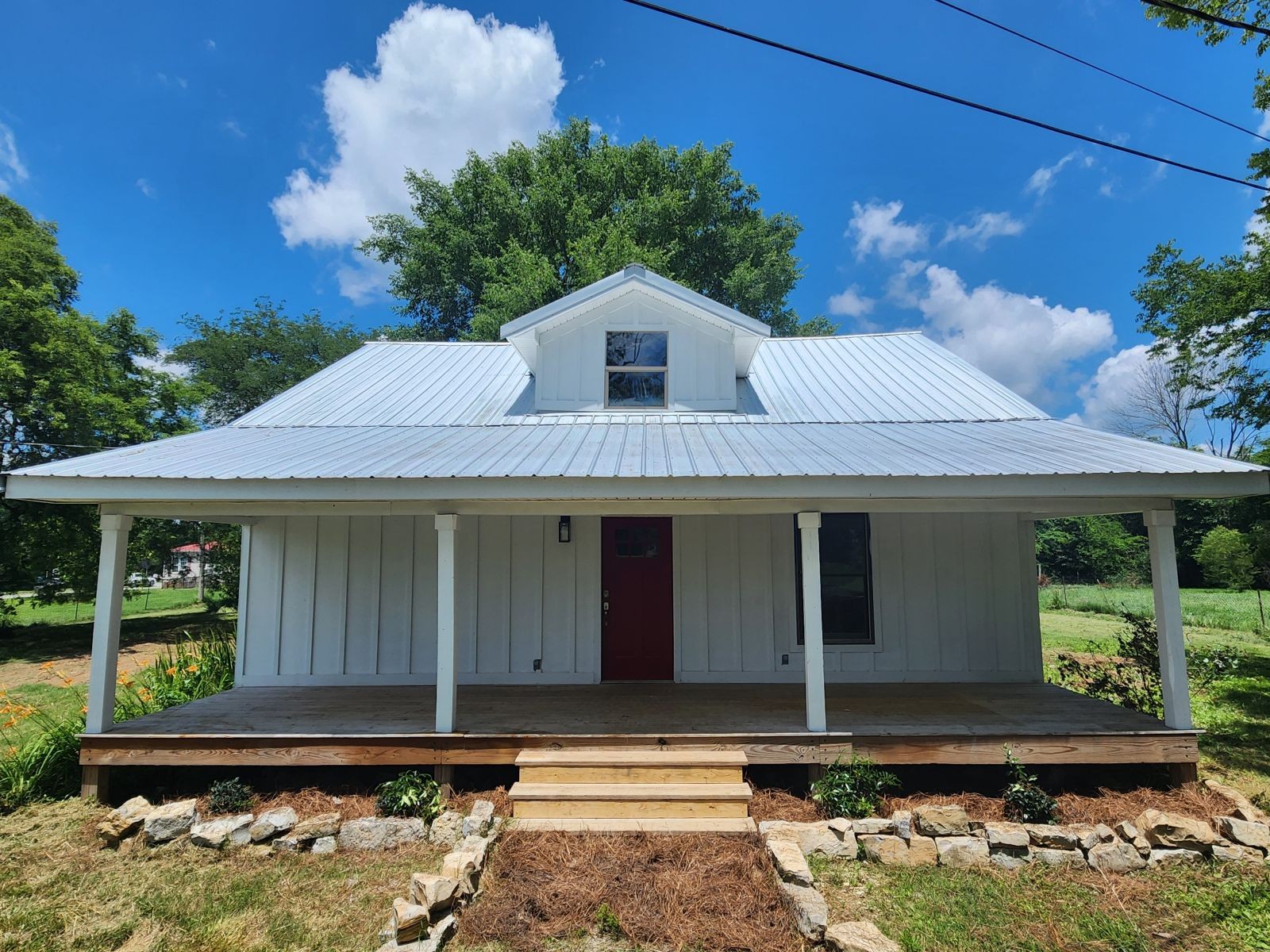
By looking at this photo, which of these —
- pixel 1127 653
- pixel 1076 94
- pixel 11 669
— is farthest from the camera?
pixel 11 669

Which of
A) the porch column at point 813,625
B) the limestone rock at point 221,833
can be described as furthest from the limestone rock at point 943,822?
the limestone rock at point 221,833

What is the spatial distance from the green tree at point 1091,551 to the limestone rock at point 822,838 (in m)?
29.6

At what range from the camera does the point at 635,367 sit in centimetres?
890

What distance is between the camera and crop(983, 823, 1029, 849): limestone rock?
4434 millimetres

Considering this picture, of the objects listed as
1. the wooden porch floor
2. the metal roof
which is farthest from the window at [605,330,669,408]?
the wooden porch floor

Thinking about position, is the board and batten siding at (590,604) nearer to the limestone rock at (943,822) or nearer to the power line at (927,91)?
the limestone rock at (943,822)

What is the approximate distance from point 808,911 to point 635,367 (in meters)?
6.82

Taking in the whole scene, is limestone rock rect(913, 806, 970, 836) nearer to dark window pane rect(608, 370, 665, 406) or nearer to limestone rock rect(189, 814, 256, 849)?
limestone rock rect(189, 814, 256, 849)

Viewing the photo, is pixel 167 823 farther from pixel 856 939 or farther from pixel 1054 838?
pixel 1054 838

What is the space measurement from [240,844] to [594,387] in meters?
6.26

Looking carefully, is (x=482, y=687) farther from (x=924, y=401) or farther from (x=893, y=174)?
(x=893, y=174)

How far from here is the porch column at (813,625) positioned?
5.36 metres

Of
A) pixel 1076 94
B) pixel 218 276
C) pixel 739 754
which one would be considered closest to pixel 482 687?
pixel 739 754

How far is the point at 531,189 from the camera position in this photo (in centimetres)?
2289
